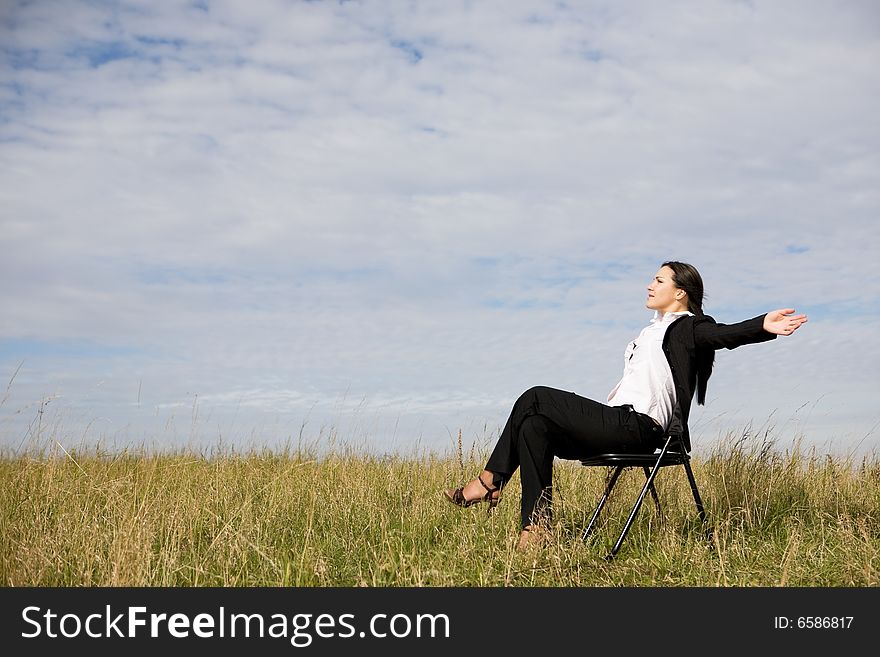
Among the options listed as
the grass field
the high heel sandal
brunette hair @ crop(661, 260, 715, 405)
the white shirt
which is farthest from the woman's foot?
brunette hair @ crop(661, 260, 715, 405)

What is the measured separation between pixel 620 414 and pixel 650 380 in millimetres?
266

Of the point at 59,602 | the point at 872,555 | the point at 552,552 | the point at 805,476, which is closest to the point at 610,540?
the point at 552,552

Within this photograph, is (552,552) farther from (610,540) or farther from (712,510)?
(712,510)

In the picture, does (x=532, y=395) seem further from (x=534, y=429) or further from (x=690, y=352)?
(x=690, y=352)

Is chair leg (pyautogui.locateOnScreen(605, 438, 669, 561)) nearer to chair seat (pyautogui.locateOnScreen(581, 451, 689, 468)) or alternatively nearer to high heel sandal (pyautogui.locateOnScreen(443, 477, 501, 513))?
chair seat (pyautogui.locateOnScreen(581, 451, 689, 468))

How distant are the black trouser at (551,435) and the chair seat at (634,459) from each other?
0.33 ft

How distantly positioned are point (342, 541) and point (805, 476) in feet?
11.3

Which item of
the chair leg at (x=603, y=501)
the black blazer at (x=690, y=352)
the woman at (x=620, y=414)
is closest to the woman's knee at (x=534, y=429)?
the woman at (x=620, y=414)

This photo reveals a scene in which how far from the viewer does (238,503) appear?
5113 millimetres

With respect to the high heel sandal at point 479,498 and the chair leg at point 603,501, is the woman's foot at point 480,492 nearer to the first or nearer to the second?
the high heel sandal at point 479,498

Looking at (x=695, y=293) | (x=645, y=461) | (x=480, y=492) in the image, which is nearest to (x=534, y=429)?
(x=480, y=492)

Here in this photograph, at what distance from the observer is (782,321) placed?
12.6ft

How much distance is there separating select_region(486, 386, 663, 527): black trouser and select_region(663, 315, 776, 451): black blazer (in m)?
0.16

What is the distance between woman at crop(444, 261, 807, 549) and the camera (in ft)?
13.1
